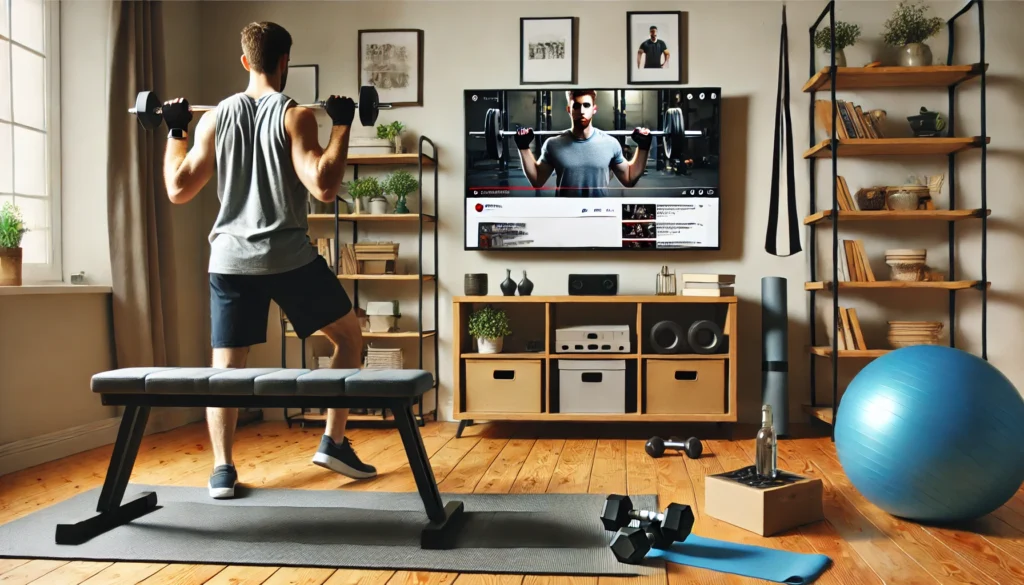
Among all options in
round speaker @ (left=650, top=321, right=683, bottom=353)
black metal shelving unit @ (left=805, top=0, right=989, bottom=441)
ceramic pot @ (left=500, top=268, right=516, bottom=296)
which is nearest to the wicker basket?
ceramic pot @ (left=500, top=268, right=516, bottom=296)

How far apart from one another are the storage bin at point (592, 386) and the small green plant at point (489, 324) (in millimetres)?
330

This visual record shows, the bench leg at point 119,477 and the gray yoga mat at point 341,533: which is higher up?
the bench leg at point 119,477

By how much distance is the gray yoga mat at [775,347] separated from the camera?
3.79m

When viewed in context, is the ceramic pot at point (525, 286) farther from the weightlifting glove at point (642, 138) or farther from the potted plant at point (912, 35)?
the potted plant at point (912, 35)

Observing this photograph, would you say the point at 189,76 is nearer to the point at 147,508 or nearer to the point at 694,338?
the point at 147,508

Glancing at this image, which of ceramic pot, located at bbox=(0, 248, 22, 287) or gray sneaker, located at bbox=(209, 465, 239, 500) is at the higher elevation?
ceramic pot, located at bbox=(0, 248, 22, 287)

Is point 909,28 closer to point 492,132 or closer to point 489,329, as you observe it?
point 492,132

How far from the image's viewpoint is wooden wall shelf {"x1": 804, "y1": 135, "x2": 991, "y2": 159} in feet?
12.1

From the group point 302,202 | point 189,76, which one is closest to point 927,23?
point 302,202

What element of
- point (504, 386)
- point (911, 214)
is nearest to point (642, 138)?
point (911, 214)

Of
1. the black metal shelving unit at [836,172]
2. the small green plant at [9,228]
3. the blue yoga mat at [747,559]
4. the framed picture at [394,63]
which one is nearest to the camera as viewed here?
the blue yoga mat at [747,559]

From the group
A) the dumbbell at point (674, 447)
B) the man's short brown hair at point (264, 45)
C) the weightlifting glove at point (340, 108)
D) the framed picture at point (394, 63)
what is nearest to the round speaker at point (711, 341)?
the dumbbell at point (674, 447)

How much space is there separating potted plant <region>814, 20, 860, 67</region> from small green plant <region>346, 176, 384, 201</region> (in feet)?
7.63

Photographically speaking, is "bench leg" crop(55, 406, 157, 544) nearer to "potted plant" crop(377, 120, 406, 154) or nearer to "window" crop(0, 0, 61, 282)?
"window" crop(0, 0, 61, 282)
